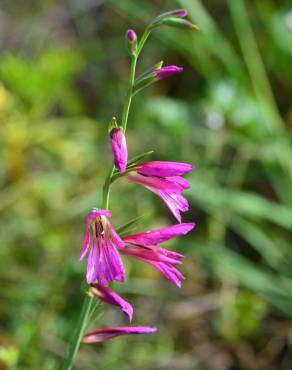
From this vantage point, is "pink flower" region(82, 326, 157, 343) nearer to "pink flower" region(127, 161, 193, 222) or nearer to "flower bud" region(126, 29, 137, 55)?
"pink flower" region(127, 161, 193, 222)

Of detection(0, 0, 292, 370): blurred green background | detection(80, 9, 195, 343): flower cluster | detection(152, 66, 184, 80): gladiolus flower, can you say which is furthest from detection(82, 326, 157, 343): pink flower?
detection(0, 0, 292, 370): blurred green background

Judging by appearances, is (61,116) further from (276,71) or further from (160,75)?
(160,75)

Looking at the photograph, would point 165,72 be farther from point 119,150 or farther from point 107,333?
point 107,333

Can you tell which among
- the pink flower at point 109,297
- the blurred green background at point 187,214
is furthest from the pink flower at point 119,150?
the blurred green background at point 187,214

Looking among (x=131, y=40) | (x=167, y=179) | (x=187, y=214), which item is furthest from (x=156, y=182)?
(x=187, y=214)

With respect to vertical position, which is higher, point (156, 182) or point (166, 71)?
point (166, 71)

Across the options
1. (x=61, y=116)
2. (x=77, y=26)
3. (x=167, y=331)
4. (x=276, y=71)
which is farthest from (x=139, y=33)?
(x=167, y=331)
